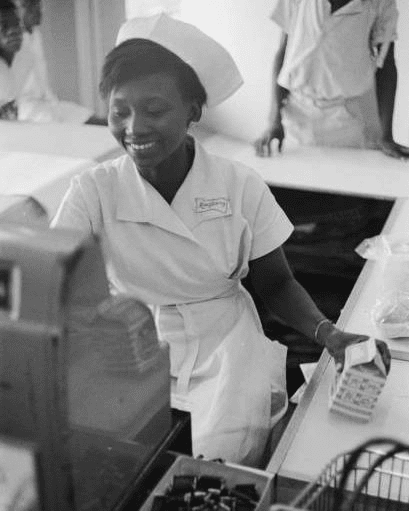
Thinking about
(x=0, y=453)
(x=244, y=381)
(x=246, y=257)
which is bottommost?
(x=244, y=381)

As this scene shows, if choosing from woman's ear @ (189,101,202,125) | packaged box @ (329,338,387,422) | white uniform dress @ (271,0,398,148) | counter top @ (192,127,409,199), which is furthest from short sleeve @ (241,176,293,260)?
white uniform dress @ (271,0,398,148)

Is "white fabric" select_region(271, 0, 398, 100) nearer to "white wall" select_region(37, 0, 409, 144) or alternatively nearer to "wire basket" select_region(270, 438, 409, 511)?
"white wall" select_region(37, 0, 409, 144)

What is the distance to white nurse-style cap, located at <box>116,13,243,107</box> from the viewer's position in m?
1.53

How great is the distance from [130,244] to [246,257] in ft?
0.93

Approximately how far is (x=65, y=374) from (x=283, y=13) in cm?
255

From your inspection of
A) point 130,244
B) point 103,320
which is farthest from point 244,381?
point 103,320

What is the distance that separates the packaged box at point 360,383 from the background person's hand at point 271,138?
6.16ft

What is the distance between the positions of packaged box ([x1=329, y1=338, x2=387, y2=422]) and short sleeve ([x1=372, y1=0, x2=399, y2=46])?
1.86 meters

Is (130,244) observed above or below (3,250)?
below

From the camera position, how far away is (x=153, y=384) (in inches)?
36.0

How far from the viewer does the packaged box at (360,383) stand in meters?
1.23

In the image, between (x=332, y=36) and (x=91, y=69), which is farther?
(x=91, y=69)

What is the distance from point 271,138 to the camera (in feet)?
10.1

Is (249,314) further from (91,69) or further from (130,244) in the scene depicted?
(91,69)
